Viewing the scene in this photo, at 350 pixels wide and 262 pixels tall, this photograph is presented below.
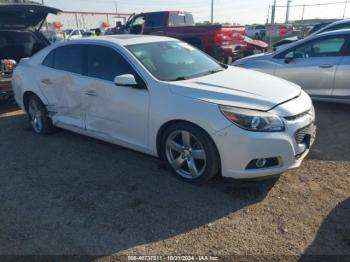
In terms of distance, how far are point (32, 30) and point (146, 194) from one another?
6366 millimetres

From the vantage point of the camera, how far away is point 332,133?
17.7 feet

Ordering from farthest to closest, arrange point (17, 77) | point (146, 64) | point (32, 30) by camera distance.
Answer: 1. point (32, 30)
2. point (17, 77)
3. point (146, 64)

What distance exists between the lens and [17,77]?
19.7 feet

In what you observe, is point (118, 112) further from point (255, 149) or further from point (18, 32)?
point (18, 32)

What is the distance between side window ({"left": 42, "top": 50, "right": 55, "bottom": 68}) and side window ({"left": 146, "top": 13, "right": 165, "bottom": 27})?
332 inches

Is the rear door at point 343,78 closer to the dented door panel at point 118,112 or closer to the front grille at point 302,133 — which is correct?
the front grille at point 302,133

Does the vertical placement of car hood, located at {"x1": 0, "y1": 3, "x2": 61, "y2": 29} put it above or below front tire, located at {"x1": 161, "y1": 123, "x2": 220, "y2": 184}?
above

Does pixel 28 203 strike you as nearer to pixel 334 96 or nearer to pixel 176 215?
pixel 176 215

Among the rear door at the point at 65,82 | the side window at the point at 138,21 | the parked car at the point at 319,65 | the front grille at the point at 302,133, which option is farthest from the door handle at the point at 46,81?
the side window at the point at 138,21

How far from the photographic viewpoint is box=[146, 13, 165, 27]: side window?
13.4 metres

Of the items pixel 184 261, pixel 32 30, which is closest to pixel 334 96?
pixel 184 261

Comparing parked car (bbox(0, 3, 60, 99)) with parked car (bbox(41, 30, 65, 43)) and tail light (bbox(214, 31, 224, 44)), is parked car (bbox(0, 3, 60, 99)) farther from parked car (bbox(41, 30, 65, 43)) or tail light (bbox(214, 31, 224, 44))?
tail light (bbox(214, 31, 224, 44))

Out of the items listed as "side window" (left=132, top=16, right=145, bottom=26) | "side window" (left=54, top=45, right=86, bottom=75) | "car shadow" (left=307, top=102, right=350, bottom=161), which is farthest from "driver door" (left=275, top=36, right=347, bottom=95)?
"side window" (left=132, top=16, right=145, bottom=26)

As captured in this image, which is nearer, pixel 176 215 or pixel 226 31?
pixel 176 215
